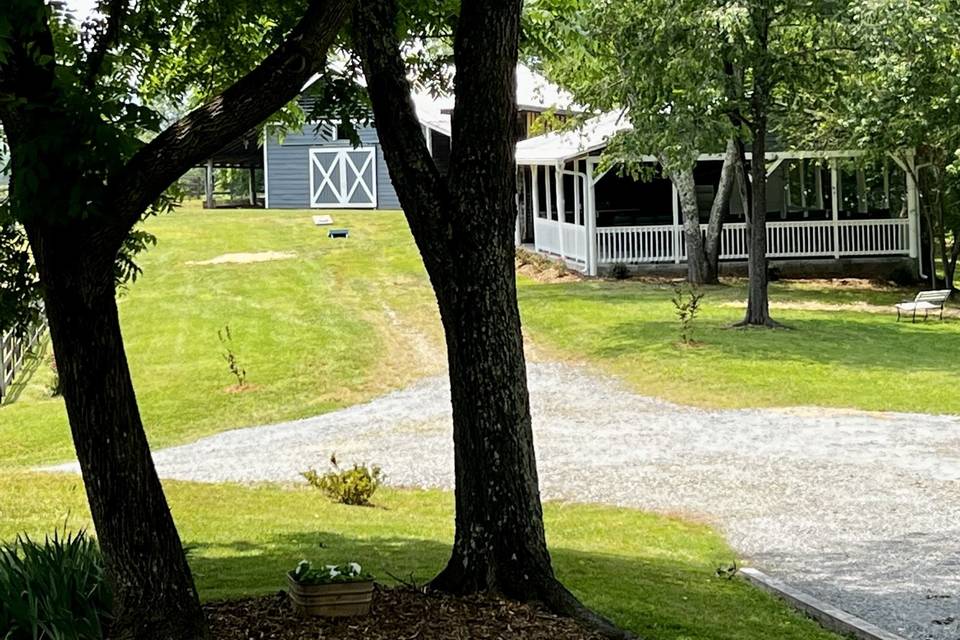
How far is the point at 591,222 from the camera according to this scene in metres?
32.8

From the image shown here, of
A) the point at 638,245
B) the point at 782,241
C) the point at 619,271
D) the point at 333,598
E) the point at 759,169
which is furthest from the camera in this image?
the point at 782,241

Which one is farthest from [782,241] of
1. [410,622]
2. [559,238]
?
[410,622]

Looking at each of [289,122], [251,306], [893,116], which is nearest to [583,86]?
[893,116]

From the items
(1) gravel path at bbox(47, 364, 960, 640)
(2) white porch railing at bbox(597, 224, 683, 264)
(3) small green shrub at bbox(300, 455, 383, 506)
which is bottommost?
(1) gravel path at bbox(47, 364, 960, 640)

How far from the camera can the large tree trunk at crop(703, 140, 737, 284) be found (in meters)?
32.0

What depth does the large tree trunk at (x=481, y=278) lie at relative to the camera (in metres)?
6.78

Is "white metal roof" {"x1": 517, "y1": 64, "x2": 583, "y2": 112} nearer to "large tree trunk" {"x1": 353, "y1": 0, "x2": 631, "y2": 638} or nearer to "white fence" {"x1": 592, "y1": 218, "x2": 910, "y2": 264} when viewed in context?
"white fence" {"x1": 592, "y1": 218, "x2": 910, "y2": 264}

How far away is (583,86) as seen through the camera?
27.7 m

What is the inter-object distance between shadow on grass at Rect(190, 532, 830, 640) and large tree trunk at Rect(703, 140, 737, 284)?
22.1 m

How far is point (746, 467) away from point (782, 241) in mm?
20032

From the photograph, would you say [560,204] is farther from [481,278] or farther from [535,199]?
[481,278]

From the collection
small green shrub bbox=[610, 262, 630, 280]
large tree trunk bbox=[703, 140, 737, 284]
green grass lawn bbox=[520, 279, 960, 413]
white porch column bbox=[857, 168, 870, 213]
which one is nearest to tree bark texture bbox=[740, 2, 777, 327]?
green grass lawn bbox=[520, 279, 960, 413]

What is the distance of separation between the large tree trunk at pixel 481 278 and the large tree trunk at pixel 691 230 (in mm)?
24888

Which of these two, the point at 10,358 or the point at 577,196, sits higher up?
the point at 577,196
